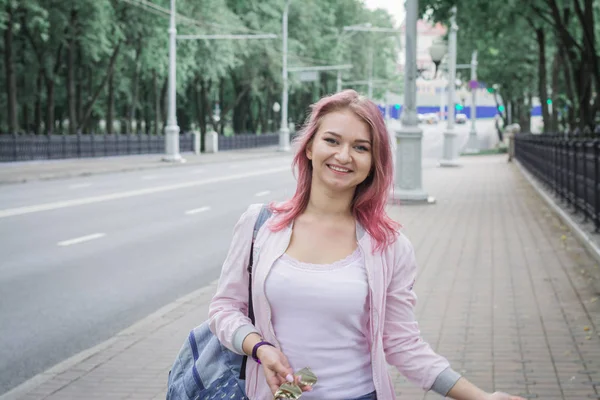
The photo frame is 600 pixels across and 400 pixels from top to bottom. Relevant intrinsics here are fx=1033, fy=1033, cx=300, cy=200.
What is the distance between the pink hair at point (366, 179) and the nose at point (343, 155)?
9 cm

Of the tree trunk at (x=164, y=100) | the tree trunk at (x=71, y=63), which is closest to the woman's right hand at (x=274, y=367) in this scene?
the tree trunk at (x=71, y=63)

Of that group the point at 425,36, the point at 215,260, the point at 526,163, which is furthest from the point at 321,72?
the point at 425,36

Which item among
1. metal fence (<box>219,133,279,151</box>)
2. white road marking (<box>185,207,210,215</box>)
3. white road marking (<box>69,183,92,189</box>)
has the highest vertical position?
white road marking (<box>185,207,210,215</box>)

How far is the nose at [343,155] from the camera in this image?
2.92m

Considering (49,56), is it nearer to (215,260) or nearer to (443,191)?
(443,191)

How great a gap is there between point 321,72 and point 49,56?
A: 3901cm

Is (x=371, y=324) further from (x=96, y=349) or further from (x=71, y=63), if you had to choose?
(x=71, y=63)

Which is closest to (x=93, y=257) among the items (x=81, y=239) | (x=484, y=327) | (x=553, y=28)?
(x=81, y=239)

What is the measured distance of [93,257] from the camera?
41.6 feet

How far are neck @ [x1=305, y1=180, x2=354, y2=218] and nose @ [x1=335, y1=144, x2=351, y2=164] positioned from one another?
0.12 m

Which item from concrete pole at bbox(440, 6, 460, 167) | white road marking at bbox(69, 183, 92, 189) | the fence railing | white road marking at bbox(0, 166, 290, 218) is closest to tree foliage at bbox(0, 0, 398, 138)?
the fence railing

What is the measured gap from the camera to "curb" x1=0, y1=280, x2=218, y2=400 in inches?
246

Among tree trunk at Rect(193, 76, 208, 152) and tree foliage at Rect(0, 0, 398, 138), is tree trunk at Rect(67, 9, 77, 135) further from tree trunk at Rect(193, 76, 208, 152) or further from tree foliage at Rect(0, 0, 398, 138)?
tree trunk at Rect(193, 76, 208, 152)

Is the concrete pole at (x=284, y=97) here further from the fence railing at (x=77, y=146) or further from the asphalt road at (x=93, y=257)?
the asphalt road at (x=93, y=257)
